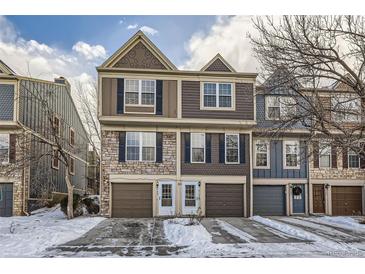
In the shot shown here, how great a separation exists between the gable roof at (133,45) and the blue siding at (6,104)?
3.95 metres

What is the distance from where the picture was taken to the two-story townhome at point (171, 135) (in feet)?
43.4

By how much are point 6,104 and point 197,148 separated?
25.4ft

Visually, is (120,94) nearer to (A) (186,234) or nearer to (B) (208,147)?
(B) (208,147)

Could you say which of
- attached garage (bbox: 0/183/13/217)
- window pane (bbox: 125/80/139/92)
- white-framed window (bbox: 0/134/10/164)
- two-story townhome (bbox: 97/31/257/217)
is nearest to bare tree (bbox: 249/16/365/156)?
two-story townhome (bbox: 97/31/257/217)

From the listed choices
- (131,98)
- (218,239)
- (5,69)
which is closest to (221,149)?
(131,98)

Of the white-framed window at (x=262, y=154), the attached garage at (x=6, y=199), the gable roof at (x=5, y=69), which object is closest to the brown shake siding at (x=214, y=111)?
the white-framed window at (x=262, y=154)

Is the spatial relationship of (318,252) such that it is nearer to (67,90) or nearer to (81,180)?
(67,90)

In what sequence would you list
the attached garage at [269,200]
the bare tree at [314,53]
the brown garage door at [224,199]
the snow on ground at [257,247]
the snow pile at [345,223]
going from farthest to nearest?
the attached garage at [269,200], the brown garage door at [224,199], the snow pile at [345,223], the bare tree at [314,53], the snow on ground at [257,247]

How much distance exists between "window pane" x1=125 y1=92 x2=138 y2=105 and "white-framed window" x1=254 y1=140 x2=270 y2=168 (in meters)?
5.48

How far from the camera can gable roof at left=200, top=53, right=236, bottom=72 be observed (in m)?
13.7

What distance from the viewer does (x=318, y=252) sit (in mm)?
7566

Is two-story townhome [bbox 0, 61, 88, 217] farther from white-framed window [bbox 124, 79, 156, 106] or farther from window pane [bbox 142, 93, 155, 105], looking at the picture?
window pane [bbox 142, 93, 155, 105]

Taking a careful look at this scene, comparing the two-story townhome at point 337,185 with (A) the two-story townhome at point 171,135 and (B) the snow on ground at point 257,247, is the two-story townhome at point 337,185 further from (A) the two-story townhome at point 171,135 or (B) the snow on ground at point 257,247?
(B) the snow on ground at point 257,247
